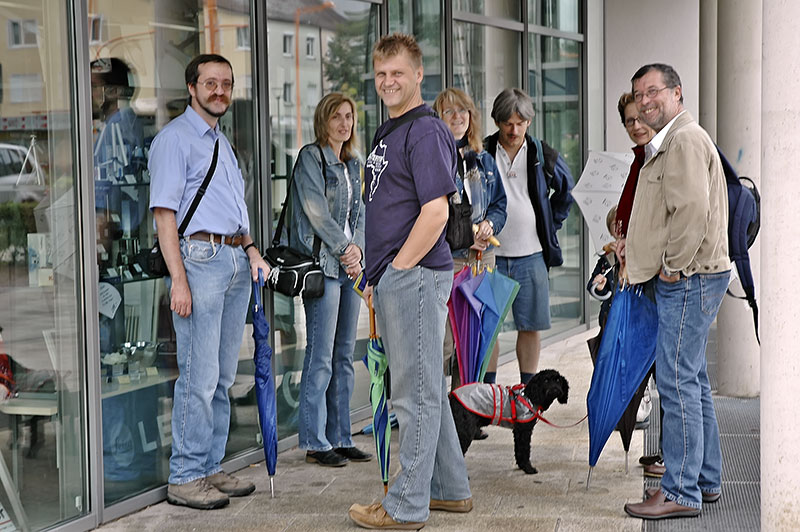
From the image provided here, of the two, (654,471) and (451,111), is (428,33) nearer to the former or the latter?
(451,111)

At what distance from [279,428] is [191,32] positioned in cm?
211

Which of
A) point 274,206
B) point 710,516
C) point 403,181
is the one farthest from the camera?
point 274,206

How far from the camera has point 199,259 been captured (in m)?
4.51

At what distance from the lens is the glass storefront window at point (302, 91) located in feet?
18.3

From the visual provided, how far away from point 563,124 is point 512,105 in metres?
4.03

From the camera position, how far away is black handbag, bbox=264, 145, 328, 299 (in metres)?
4.93

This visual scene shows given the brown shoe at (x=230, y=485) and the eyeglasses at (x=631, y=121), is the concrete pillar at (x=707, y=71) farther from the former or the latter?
the brown shoe at (x=230, y=485)

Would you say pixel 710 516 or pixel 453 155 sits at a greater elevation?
pixel 453 155

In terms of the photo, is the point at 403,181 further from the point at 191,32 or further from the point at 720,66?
the point at 720,66

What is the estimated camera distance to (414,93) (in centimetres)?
404

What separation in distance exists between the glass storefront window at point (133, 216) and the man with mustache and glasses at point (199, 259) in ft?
0.59

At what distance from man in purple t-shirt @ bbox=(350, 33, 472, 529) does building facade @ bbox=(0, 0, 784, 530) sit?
1129 millimetres

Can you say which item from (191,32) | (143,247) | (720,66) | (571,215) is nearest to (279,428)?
(143,247)

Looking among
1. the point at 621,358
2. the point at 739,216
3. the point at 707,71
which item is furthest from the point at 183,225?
the point at 707,71
